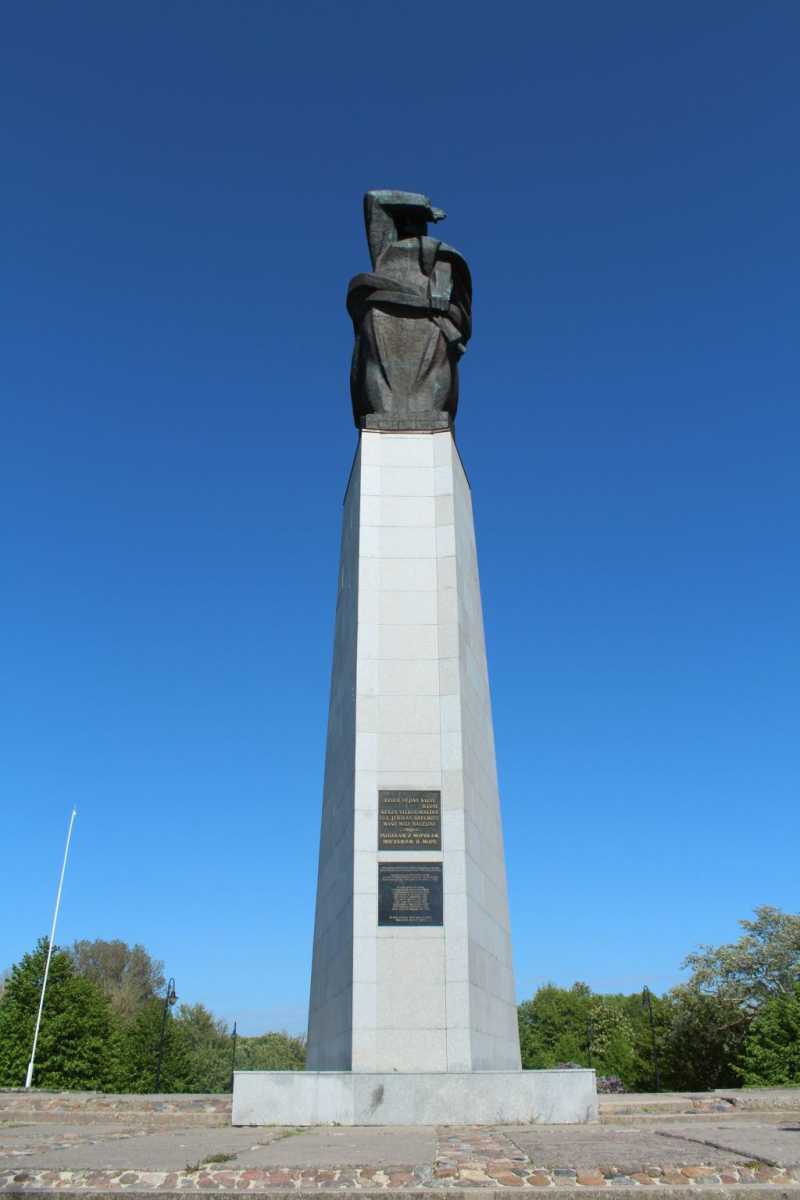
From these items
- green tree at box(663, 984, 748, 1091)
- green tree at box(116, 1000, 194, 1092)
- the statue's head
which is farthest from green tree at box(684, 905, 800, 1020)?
the statue's head

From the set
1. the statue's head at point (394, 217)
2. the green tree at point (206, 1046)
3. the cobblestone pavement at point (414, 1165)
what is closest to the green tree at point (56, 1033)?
the green tree at point (206, 1046)

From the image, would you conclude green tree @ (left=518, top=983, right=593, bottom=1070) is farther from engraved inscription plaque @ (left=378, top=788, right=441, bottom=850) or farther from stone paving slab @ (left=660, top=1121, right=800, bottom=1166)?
stone paving slab @ (left=660, top=1121, right=800, bottom=1166)

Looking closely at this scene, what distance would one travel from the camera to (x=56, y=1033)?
36000 millimetres

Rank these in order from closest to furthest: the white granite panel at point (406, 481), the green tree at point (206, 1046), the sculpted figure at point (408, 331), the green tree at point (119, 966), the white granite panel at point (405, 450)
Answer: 1. the white granite panel at point (406, 481)
2. the white granite panel at point (405, 450)
3. the sculpted figure at point (408, 331)
4. the green tree at point (206, 1046)
5. the green tree at point (119, 966)

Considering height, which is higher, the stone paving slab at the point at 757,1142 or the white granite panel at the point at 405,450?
the white granite panel at the point at 405,450

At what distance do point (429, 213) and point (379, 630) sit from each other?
30.0ft

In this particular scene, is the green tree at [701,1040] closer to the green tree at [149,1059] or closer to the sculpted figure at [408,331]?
the green tree at [149,1059]

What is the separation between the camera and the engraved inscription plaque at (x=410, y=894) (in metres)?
11.8

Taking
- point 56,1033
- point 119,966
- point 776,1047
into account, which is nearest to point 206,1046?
point 119,966

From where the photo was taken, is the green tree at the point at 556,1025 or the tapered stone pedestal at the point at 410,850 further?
the green tree at the point at 556,1025

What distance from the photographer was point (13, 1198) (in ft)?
13.2

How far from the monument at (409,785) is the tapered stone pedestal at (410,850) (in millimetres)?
23

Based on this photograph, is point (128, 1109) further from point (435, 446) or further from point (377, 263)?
point (377, 263)

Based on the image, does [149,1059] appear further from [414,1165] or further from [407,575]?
[414,1165]
